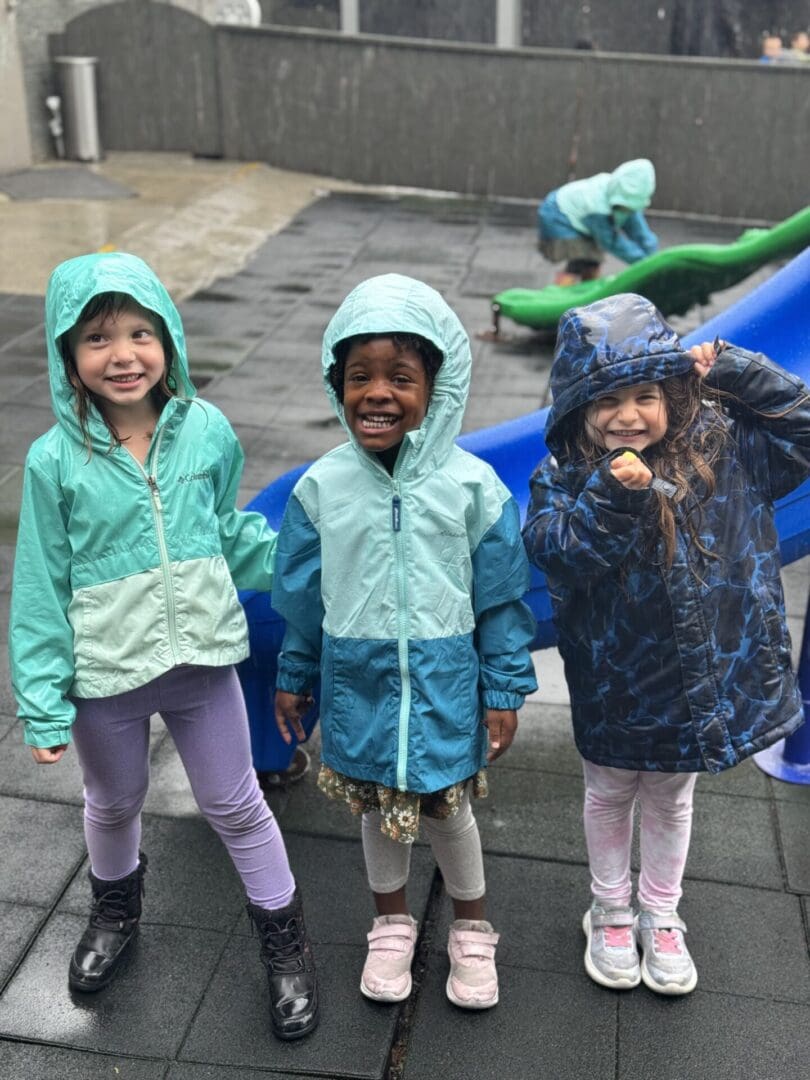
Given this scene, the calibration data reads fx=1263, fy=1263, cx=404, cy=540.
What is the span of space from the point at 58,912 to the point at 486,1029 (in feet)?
3.69

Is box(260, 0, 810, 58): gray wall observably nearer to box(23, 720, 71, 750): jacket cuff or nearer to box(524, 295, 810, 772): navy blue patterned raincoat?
box(524, 295, 810, 772): navy blue patterned raincoat

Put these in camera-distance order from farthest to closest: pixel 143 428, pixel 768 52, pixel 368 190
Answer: pixel 768 52, pixel 368 190, pixel 143 428

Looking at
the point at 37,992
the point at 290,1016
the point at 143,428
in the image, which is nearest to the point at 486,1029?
the point at 290,1016

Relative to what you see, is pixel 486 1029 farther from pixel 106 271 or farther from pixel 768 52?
pixel 768 52

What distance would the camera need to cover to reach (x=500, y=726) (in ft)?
8.82

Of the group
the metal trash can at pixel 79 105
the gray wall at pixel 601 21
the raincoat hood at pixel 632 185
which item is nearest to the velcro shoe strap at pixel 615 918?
the raincoat hood at pixel 632 185

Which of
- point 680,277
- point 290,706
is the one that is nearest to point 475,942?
point 290,706

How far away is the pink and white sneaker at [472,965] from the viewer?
2.90 meters

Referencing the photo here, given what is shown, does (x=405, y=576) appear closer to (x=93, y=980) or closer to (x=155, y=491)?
(x=155, y=491)

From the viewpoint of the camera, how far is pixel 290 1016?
2.84m

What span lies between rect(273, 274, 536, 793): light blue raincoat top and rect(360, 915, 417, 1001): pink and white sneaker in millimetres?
507

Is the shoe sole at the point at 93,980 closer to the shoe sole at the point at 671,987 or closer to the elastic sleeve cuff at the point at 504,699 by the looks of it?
the elastic sleeve cuff at the point at 504,699

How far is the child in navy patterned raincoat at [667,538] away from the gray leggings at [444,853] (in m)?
0.34

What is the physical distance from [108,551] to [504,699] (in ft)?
2.92
